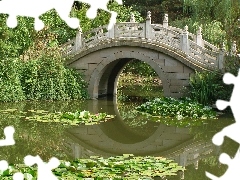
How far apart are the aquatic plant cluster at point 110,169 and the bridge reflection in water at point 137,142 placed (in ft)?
1.88

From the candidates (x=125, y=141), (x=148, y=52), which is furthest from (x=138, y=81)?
(x=125, y=141)

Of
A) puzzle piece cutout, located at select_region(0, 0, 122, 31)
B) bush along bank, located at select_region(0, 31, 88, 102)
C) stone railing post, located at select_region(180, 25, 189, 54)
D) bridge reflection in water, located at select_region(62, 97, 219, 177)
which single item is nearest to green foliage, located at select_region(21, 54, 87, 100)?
bush along bank, located at select_region(0, 31, 88, 102)

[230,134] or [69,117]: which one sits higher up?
[230,134]

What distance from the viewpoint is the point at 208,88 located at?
513 inches

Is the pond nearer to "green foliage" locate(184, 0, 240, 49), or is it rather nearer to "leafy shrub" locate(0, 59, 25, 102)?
"leafy shrub" locate(0, 59, 25, 102)

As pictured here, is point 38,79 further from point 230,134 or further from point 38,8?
point 230,134

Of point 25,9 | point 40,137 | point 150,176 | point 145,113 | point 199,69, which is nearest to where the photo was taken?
point 25,9

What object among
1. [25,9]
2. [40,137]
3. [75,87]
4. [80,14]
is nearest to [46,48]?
[75,87]

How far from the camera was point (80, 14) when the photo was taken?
17328mm

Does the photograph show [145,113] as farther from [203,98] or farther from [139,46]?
[139,46]

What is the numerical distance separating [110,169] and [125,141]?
290cm

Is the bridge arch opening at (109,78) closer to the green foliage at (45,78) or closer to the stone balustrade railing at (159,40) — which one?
the stone balustrade railing at (159,40)

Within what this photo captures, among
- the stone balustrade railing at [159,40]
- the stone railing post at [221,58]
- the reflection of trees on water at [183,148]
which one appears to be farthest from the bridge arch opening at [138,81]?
the reflection of trees on water at [183,148]

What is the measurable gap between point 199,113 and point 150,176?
5922mm
